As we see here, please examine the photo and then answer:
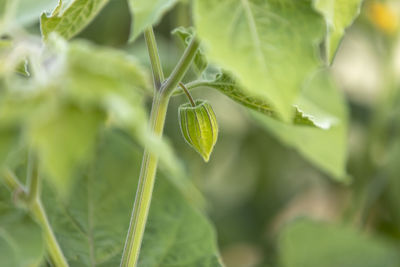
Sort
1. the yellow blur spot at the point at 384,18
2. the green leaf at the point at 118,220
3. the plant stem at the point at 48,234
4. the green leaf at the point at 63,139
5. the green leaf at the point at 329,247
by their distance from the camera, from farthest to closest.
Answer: the yellow blur spot at the point at 384,18 < the green leaf at the point at 329,247 < the green leaf at the point at 118,220 < the plant stem at the point at 48,234 < the green leaf at the point at 63,139

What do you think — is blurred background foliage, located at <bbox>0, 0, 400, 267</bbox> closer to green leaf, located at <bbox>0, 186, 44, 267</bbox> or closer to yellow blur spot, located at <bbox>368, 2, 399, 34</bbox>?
yellow blur spot, located at <bbox>368, 2, 399, 34</bbox>

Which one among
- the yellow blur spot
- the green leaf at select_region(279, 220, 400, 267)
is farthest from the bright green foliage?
the yellow blur spot

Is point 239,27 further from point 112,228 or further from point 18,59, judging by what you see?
point 112,228

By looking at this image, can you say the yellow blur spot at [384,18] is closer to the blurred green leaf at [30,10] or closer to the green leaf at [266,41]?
the blurred green leaf at [30,10]

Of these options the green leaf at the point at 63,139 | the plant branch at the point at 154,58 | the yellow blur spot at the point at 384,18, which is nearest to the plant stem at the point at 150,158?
the plant branch at the point at 154,58

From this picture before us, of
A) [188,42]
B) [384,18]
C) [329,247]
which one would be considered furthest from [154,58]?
[384,18]

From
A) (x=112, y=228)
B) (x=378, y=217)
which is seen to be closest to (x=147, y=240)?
(x=112, y=228)
